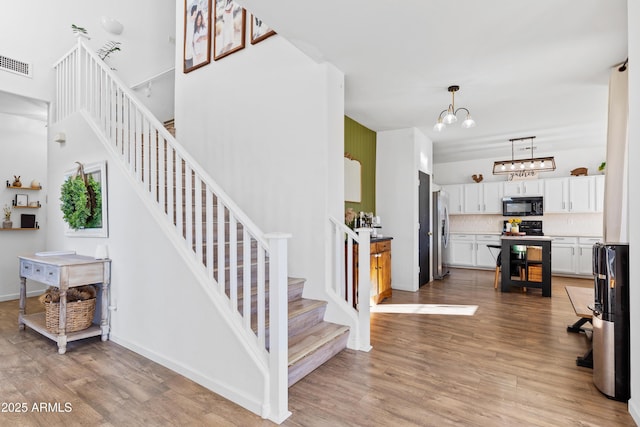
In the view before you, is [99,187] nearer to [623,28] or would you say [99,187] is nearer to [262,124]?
[262,124]

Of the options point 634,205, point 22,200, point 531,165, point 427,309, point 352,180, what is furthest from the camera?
point 531,165

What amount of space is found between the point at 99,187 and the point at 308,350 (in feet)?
9.20

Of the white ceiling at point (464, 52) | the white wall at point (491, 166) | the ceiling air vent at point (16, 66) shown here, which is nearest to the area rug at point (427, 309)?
the white ceiling at point (464, 52)

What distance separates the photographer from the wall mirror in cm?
472

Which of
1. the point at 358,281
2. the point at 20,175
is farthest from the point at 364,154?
the point at 20,175

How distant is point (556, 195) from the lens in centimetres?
707

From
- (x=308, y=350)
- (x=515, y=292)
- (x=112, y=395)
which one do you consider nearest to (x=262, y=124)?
(x=308, y=350)

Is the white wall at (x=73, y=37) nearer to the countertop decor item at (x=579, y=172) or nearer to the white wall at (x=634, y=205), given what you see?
the white wall at (x=634, y=205)

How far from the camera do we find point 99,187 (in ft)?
11.3

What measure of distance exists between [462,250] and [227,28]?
6978 mm

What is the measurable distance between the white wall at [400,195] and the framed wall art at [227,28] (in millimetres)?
2885

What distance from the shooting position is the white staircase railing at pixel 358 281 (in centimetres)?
303

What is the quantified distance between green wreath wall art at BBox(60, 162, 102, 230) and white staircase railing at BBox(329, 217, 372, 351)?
2.52 meters

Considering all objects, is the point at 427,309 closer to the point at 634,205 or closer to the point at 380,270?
the point at 380,270
